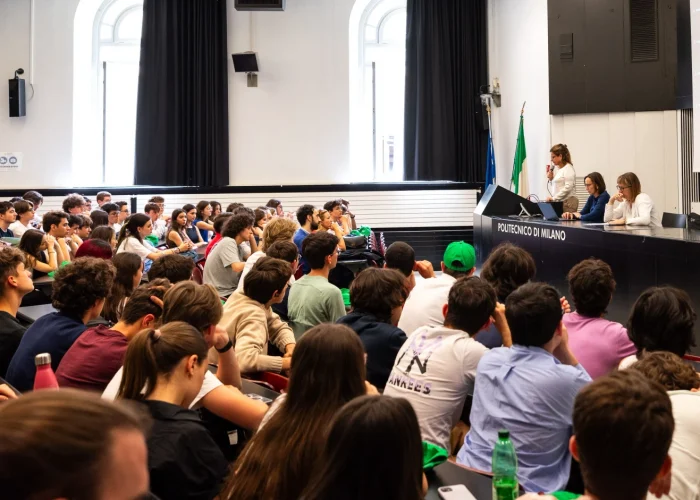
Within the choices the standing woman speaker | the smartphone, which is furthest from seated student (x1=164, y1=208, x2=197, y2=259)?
the smartphone

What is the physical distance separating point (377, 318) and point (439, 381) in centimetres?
67

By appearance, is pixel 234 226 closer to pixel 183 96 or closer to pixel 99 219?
pixel 99 219

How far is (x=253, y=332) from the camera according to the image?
3426mm

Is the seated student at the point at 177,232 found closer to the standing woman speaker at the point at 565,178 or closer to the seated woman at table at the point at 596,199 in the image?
the seated woman at table at the point at 596,199

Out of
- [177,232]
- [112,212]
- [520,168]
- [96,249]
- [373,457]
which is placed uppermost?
[520,168]

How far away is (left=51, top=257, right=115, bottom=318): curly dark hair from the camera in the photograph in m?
3.20

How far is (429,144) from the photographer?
12242 mm

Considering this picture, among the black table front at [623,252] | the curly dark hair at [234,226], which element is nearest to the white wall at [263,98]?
the black table front at [623,252]

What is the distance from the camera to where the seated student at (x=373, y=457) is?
1335 mm

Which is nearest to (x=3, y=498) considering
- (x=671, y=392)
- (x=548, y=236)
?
(x=671, y=392)

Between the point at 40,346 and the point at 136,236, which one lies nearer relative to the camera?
the point at 40,346

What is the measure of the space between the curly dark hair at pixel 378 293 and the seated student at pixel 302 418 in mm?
1251

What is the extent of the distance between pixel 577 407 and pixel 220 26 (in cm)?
1187

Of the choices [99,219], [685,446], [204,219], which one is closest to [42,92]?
[204,219]
